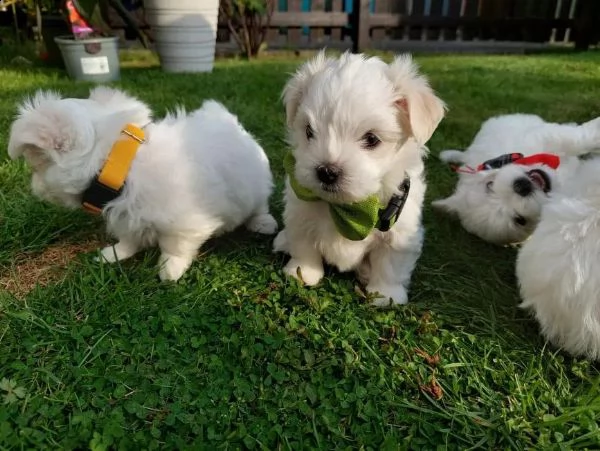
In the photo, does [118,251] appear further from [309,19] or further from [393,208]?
[309,19]

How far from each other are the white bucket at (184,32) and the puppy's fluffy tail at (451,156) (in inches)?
183

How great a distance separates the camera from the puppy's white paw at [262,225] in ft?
11.4

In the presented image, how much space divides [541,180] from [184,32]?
19.8 feet

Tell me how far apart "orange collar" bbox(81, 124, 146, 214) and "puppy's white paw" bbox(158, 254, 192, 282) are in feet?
1.52

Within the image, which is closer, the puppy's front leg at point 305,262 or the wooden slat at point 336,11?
the puppy's front leg at point 305,262

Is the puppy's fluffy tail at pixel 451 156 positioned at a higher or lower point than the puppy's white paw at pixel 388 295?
higher

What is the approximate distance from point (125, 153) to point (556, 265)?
216cm

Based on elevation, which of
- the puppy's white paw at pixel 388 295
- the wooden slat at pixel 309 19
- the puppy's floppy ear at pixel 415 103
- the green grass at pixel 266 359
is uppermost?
the wooden slat at pixel 309 19

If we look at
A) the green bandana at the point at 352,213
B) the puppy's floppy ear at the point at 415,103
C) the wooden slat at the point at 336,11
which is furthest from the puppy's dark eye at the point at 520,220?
the wooden slat at the point at 336,11

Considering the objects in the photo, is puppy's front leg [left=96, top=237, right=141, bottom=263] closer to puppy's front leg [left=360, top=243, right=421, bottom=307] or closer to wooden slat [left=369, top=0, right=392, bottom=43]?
puppy's front leg [left=360, top=243, right=421, bottom=307]

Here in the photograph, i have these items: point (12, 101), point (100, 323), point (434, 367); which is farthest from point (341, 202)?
point (12, 101)

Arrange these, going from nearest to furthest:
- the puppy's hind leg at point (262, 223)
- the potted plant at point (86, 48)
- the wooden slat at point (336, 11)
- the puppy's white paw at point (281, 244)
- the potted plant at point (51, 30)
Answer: the puppy's white paw at point (281, 244)
the puppy's hind leg at point (262, 223)
the potted plant at point (86, 48)
the potted plant at point (51, 30)
the wooden slat at point (336, 11)

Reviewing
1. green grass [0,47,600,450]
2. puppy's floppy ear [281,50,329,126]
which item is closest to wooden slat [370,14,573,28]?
green grass [0,47,600,450]

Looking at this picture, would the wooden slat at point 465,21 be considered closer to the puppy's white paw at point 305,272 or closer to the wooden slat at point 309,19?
the wooden slat at point 309,19
